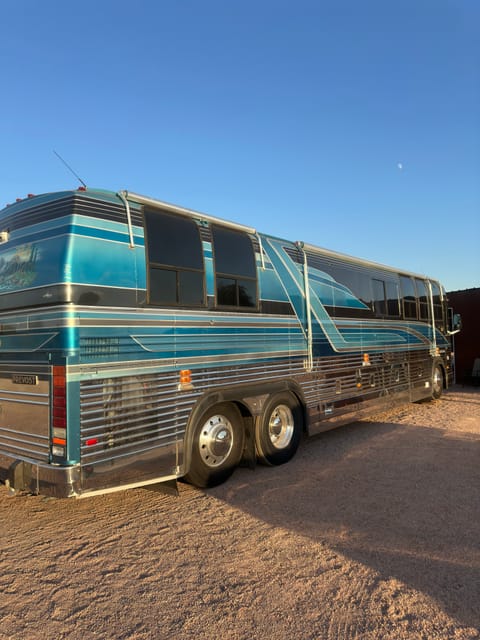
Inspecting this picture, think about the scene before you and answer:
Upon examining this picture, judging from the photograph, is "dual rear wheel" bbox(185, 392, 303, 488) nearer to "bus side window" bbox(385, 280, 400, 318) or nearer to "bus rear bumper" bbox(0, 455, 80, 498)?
"bus rear bumper" bbox(0, 455, 80, 498)

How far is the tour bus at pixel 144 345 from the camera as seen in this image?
3.64 meters

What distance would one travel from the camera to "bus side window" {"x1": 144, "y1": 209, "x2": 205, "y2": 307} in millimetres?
4250

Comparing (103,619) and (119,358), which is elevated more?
(119,358)

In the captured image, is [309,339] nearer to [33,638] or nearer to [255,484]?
[255,484]

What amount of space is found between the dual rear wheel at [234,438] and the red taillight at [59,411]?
1.40 meters

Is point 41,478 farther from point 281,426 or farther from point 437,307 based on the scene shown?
point 437,307

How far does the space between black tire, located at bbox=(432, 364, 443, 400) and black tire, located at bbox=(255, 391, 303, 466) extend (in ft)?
18.6

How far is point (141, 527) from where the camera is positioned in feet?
13.1

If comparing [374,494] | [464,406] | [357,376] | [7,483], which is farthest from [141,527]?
[464,406]

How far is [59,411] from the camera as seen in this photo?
11.7 feet

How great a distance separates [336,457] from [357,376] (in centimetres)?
167

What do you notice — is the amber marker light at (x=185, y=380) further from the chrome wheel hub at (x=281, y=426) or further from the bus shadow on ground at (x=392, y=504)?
the chrome wheel hub at (x=281, y=426)

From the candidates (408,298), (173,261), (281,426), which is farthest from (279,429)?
(408,298)

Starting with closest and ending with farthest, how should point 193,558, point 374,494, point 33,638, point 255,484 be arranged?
point 33,638 → point 193,558 → point 374,494 → point 255,484
